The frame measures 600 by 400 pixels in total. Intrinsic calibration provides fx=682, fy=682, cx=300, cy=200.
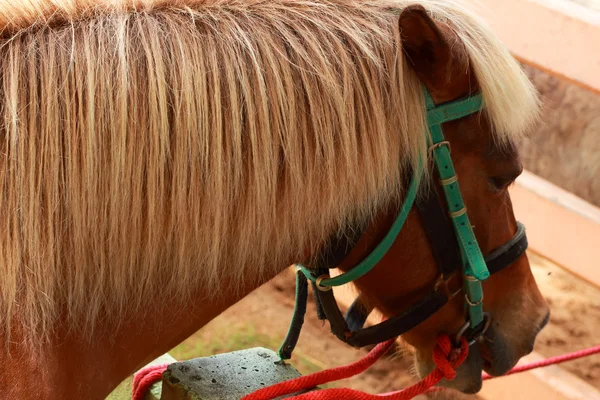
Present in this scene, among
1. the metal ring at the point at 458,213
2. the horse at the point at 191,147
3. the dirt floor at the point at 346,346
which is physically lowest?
the dirt floor at the point at 346,346

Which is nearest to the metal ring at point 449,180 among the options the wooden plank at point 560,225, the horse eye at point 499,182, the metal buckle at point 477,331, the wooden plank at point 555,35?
the horse eye at point 499,182

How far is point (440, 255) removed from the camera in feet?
4.79

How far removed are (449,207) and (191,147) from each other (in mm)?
574

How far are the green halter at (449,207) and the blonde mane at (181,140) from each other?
0.05 m

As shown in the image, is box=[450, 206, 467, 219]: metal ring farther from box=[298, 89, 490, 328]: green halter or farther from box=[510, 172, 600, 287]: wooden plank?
box=[510, 172, 600, 287]: wooden plank

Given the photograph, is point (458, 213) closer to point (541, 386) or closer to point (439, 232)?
point (439, 232)

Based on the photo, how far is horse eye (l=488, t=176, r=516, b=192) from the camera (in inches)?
57.0

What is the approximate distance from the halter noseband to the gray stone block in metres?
0.07

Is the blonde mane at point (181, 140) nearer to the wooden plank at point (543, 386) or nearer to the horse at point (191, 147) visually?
the horse at point (191, 147)

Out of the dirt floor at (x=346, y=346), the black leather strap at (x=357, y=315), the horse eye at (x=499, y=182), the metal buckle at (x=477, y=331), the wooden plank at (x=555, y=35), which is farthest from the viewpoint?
the dirt floor at (x=346, y=346)

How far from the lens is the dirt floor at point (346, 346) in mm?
3262

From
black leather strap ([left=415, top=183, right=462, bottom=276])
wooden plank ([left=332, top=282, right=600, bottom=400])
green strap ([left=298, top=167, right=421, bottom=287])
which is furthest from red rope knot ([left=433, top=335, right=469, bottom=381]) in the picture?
wooden plank ([left=332, top=282, right=600, bottom=400])

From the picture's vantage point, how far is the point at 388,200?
4.36 ft

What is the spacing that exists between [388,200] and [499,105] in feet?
0.97
